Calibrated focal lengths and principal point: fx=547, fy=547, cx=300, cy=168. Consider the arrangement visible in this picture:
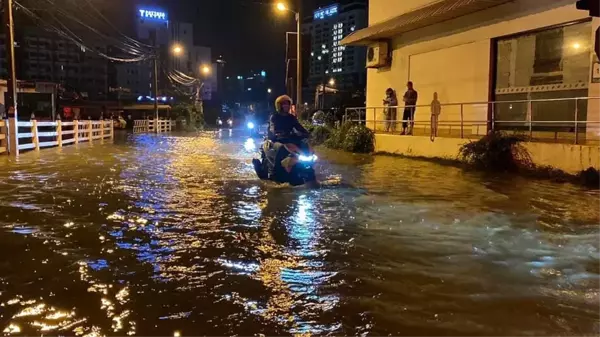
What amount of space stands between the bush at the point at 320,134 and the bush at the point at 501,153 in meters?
11.8

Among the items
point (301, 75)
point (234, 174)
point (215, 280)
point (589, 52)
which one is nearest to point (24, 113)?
point (301, 75)

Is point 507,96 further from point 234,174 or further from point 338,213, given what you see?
point 338,213

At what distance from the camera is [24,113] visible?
1625 inches

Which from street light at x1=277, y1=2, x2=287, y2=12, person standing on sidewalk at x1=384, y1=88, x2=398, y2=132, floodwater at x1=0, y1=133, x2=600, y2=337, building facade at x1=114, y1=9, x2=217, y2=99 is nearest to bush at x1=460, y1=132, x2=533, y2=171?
floodwater at x1=0, y1=133, x2=600, y2=337

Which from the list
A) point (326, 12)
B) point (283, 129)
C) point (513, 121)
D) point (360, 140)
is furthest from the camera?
point (326, 12)

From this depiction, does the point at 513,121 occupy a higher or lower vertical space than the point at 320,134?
higher

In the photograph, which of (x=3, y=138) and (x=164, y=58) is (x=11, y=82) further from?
(x=164, y=58)

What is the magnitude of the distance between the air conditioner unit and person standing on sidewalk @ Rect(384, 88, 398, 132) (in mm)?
2810

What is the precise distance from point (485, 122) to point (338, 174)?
696 cm

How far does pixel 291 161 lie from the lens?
10.4m

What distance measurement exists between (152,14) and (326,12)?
3800 centimetres

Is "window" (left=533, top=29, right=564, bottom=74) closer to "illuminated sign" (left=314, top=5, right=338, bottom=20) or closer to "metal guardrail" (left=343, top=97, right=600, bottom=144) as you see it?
"metal guardrail" (left=343, top=97, right=600, bottom=144)

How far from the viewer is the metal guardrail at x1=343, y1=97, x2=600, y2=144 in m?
14.2

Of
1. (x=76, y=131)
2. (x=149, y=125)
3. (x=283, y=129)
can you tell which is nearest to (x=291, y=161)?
(x=283, y=129)
